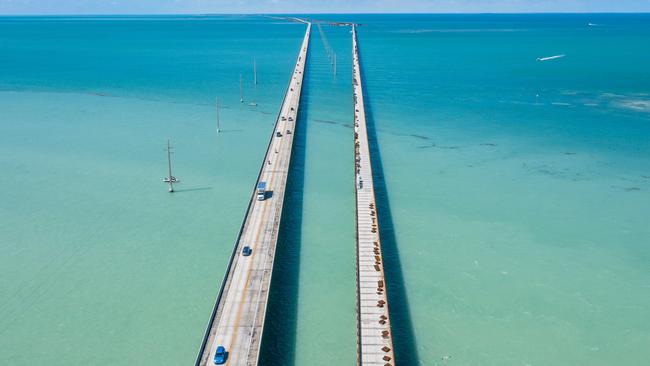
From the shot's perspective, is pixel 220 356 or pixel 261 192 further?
pixel 261 192

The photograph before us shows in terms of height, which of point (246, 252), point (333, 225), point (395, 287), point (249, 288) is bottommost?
point (395, 287)

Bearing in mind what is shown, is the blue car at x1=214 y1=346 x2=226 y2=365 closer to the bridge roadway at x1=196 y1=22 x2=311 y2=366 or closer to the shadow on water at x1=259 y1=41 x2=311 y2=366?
the bridge roadway at x1=196 y1=22 x2=311 y2=366

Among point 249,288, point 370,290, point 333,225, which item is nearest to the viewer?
point 249,288

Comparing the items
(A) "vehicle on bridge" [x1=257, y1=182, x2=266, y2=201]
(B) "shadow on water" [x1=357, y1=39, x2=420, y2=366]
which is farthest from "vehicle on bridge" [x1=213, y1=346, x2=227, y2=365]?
(A) "vehicle on bridge" [x1=257, y1=182, x2=266, y2=201]

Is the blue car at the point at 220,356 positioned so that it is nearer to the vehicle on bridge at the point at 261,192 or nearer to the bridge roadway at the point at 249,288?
the bridge roadway at the point at 249,288

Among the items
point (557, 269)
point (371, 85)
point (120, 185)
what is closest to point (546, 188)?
point (557, 269)

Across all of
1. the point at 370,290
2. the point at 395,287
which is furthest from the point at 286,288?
the point at 395,287

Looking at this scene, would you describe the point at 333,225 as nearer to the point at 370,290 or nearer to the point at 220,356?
the point at 370,290

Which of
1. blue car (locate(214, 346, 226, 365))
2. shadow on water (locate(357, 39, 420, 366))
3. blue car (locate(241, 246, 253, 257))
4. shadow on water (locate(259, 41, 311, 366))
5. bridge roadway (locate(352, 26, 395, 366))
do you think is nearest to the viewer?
blue car (locate(214, 346, 226, 365))
